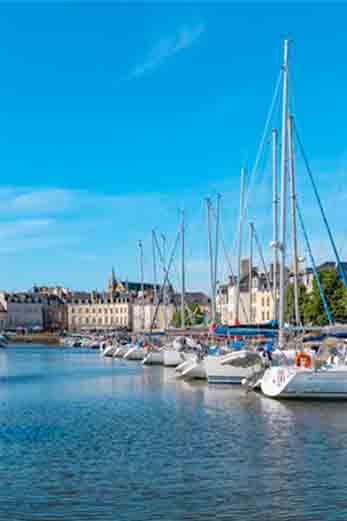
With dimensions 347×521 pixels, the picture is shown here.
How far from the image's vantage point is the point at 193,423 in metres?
33.8

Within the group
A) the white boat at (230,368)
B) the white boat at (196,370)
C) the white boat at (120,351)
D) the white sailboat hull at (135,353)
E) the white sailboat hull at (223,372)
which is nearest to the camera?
the white boat at (230,368)

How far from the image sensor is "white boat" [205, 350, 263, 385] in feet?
157

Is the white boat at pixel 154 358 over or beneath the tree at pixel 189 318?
beneath

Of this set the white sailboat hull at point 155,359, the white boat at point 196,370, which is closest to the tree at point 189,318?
the white sailboat hull at point 155,359

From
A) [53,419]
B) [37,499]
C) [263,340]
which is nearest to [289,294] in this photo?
[263,340]

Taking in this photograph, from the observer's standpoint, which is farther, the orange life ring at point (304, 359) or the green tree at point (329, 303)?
the green tree at point (329, 303)

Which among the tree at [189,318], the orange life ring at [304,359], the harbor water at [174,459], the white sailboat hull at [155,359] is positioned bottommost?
the harbor water at [174,459]

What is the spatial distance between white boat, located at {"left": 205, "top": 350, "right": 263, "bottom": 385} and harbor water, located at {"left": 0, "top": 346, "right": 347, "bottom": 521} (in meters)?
3.67

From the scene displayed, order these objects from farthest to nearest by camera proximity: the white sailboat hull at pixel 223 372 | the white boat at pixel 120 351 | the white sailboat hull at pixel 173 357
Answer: the white boat at pixel 120 351, the white sailboat hull at pixel 173 357, the white sailboat hull at pixel 223 372

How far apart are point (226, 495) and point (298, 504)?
1.90 m

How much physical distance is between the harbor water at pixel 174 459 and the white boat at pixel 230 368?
367 cm

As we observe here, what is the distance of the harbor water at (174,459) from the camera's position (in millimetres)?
19172

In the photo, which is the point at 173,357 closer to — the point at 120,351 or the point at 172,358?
the point at 172,358

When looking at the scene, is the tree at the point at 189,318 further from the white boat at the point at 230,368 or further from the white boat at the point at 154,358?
the white boat at the point at 230,368
